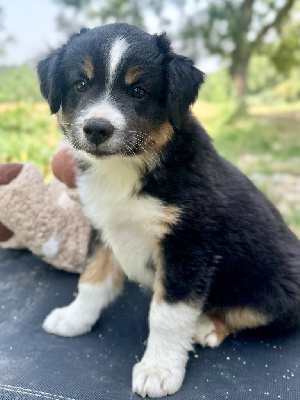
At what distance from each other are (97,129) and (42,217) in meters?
1.25

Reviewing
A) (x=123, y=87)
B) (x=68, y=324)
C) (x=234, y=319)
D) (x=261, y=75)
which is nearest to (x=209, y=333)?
(x=234, y=319)

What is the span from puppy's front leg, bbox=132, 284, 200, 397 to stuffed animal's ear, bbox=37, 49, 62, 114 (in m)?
1.16

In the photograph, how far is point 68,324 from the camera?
8.67 feet

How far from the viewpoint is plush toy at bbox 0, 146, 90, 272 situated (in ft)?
A: 9.84

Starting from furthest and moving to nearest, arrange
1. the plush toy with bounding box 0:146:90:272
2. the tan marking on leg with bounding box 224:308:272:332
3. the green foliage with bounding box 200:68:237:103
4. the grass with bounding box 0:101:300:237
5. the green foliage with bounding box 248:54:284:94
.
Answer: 1. the green foliage with bounding box 248:54:284:94
2. the green foliage with bounding box 200:68:237:103
3. the grass with bounding box 0:101:300:237
4. the plush toy with bounding box 0:146:90:272
5. the tan marking on leg with bounding box 224:308:272:332

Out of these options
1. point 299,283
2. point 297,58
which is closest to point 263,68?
point 297,58

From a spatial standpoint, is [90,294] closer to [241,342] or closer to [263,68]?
[241,342]

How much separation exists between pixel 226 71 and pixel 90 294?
11.0 m

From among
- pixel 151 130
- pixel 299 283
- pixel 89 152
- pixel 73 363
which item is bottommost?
pixel 73 363

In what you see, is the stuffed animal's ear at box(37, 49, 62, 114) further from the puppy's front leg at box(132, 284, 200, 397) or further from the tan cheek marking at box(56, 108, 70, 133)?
the puppy's front leg at box(132, 284, 200, 397)

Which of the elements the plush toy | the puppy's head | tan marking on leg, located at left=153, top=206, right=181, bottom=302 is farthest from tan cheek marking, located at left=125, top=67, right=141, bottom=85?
the plush toy

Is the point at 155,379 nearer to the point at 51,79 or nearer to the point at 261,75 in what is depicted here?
the point at 51,79

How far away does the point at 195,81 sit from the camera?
2.29 meters

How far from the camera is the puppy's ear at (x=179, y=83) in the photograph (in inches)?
88.1
